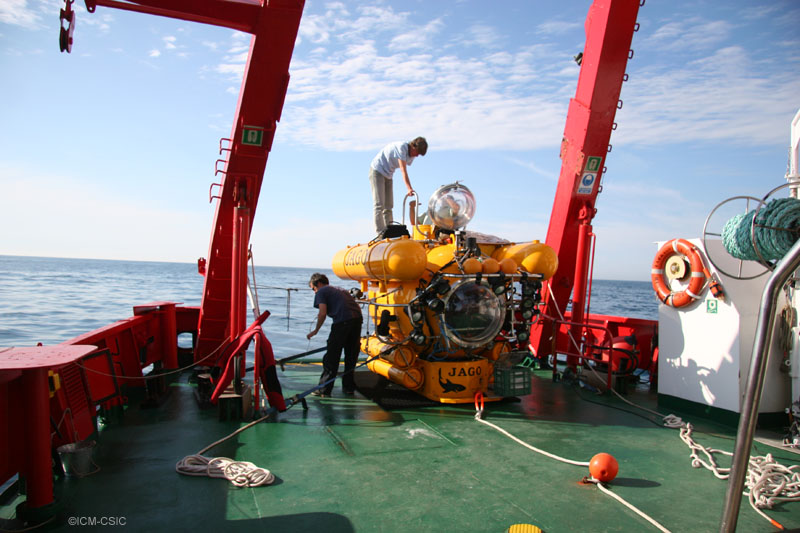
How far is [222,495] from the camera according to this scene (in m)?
3.47

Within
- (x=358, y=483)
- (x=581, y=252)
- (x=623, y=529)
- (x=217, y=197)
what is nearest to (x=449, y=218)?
(x=581, y=252)

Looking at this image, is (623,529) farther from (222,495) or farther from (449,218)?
(449,218)

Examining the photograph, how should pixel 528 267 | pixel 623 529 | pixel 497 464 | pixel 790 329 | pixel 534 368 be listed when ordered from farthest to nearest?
pixel 534 368, pixel 528 267, pixel 790 329, pixel 497 464, pixel 623 529

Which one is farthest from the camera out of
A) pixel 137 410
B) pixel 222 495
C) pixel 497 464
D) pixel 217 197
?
pixel 217 197

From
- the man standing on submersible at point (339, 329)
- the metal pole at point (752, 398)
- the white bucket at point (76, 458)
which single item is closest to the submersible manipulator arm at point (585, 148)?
the man standing on submersible at point (339, 329)

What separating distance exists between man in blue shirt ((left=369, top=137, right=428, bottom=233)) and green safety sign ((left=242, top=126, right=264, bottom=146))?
6.67 ft

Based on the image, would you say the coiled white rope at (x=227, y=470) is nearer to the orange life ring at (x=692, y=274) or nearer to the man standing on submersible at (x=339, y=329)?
the man standing on submersible at (x=339, y=329)

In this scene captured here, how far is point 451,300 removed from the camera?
5504 millimetres

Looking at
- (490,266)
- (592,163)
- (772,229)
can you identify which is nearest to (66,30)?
(490,266)

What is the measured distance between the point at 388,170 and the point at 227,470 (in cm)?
497

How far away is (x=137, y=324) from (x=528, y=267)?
4.71 m

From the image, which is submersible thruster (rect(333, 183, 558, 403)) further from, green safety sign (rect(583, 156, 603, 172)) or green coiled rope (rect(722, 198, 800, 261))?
green coiled rope (rect(722, 198, 800, 261))

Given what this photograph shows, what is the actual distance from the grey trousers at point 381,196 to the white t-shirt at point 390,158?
0.10 meters

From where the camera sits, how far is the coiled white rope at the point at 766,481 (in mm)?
3426
